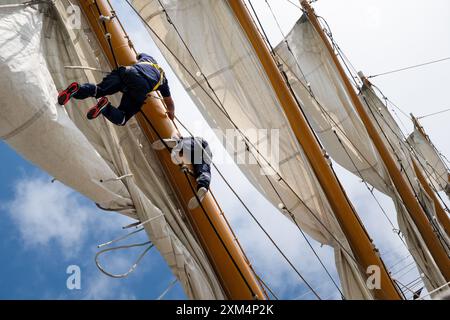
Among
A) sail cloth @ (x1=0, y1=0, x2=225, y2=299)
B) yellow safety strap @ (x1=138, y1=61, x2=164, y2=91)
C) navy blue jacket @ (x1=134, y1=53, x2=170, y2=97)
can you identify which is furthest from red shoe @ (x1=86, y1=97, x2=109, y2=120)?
yellow safety strap @ (x1=138, y1=61, x2=164, y2=91)

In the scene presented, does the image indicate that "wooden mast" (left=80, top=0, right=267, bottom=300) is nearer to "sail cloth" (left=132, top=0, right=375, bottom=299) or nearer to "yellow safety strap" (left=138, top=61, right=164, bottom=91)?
"yellow safety strap" (left=138, top=61, right=164, bottom=91)

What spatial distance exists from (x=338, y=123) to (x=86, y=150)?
9571mm

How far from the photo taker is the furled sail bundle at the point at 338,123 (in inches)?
422

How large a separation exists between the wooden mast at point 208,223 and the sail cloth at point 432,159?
2232cm

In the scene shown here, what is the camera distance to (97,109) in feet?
14.8

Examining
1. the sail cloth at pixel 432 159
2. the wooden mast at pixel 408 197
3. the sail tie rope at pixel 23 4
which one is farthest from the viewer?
the sail cloth at pixel 432 159

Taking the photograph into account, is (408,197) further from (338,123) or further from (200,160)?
(200,160)

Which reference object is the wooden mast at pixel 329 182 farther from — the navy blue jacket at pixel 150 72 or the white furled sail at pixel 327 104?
the navy blue jacket at pixel 150 72

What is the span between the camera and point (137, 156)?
17.0ft

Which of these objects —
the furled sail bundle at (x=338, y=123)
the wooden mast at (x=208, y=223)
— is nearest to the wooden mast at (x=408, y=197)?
the furled sail bundle at (x=338, y=123)

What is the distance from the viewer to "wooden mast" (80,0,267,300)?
182 inches

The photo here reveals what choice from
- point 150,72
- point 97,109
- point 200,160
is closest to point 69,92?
point 97,109

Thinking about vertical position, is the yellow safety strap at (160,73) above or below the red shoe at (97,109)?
above
